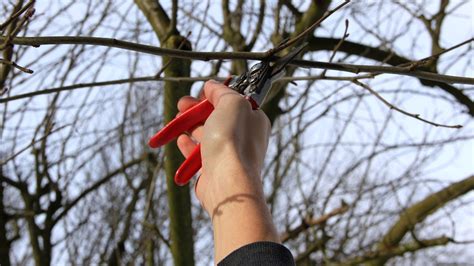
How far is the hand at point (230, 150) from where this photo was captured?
1371 millimetres

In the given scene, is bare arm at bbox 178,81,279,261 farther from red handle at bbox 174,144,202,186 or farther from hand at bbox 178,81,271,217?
red handle at bbox 174,144,202,186

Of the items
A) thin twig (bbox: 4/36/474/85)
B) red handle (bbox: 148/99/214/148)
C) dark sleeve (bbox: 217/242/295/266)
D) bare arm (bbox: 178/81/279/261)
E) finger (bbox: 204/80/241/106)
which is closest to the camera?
dark sleeve (bbox: 217/242/295/266)

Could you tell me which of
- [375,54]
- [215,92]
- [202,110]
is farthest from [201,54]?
[375,54]

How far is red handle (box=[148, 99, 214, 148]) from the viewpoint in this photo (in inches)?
70.3

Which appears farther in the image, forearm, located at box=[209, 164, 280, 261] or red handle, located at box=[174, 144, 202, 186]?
red handle, located at box=[174, 144, 202, 186]

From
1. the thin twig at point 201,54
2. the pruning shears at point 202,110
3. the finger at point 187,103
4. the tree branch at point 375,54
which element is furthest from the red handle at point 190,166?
the tree branch at point 375,54

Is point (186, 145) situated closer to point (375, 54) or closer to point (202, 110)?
point (202, 110)

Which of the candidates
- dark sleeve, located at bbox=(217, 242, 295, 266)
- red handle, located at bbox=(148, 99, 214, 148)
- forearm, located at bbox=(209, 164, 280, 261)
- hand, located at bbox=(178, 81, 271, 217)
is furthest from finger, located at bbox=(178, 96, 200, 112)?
dark sleeve, located at bbox=(217, 242, 295, 266)

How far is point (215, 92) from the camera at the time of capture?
1677mm

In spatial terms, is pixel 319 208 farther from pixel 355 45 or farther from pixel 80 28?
pixel 80 28

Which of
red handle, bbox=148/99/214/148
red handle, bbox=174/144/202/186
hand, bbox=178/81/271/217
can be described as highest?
red handle, bbox=148/99/214/148

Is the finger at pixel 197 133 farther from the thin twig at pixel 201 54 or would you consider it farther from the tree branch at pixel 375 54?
the tree branch at pixel 375 54

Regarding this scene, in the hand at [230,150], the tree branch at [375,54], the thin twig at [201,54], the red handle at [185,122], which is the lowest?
the hand at [230,150]

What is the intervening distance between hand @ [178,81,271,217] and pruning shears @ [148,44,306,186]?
5.8 inches
